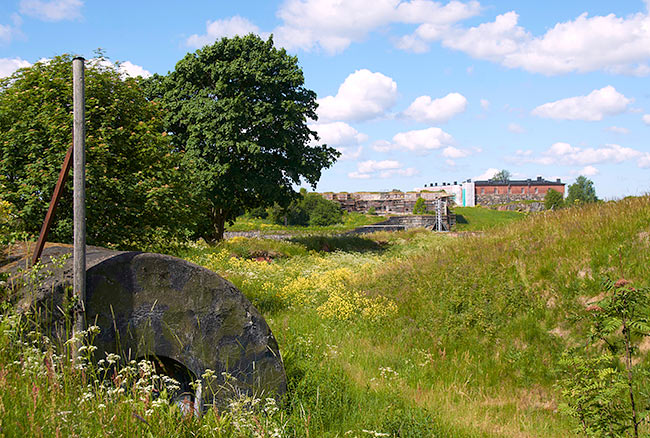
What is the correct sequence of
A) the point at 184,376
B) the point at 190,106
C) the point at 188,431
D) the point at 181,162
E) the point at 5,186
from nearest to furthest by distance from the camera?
the point at 188,431 < the point at 184,376 < the point at 5,186 < the point at 181,162 < the point at 190,106

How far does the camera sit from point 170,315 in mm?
4523

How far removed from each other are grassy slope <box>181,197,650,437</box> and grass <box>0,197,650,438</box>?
0.02 metres

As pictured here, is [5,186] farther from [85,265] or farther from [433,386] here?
[433,386]

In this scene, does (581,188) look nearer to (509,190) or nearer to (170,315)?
(509,190)

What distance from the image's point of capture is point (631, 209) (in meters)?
10.3

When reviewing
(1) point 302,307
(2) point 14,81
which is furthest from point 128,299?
(2) point 14,81

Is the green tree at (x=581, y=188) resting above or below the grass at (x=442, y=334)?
above

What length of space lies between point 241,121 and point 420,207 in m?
49.1

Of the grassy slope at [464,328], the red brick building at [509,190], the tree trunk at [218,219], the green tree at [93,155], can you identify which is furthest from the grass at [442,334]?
the red brick building at [509,190]

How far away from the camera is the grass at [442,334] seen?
4.41 m

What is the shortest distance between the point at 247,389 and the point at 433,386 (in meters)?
3.21

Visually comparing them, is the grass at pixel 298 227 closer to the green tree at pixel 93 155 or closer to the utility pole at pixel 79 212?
the green tree at pixel 93 155

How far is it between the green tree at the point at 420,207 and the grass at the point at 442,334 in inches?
2104

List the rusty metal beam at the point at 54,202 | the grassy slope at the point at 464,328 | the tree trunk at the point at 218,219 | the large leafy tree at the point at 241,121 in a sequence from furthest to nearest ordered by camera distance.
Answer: the tree trunk at the point at 218,219 < the large leafy tree at the point at 241,121 < the grassy slope at the point at 464,328 < the rusty metal beam at the point at 54,202
